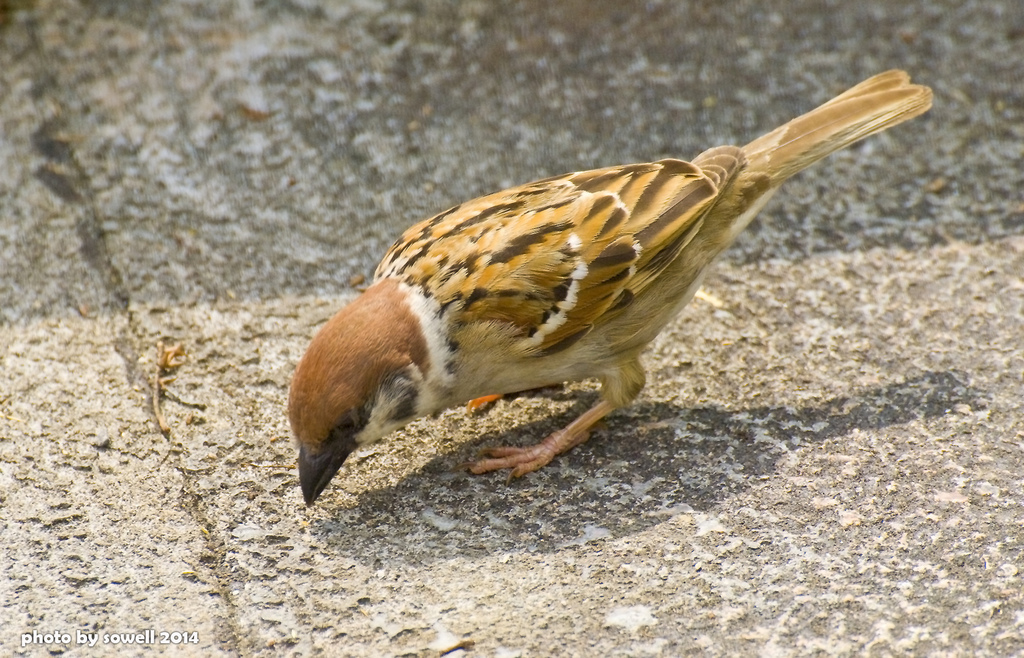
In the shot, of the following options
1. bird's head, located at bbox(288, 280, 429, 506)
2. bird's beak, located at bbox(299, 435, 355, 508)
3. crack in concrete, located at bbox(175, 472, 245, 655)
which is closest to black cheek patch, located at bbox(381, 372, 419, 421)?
bird's head, located at bbox(288, 280, 429, 506)

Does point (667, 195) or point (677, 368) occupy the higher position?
point (667, 195)

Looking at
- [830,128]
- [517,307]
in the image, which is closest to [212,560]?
[517,307]

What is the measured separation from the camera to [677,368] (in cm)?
347

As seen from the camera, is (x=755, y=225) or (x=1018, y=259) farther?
(x=755, y=225)

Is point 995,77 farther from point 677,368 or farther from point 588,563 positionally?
point 588,563

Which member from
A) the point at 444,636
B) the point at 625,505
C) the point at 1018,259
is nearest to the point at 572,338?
the point at 625,505

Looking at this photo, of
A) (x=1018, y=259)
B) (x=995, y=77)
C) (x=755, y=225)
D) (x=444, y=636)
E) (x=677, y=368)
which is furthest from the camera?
(x=995, y=77)

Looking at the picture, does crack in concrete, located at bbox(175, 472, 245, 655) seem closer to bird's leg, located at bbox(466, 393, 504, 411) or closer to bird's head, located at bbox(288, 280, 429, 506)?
bird's head, located at bbox(288, 280, 429, 506)

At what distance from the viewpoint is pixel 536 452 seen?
311cm

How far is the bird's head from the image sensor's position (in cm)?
273

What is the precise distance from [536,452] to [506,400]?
40 cm

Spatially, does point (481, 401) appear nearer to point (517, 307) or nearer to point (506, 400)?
point (506, 400)

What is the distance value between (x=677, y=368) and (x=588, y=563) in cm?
93

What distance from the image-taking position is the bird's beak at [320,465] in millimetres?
2795
